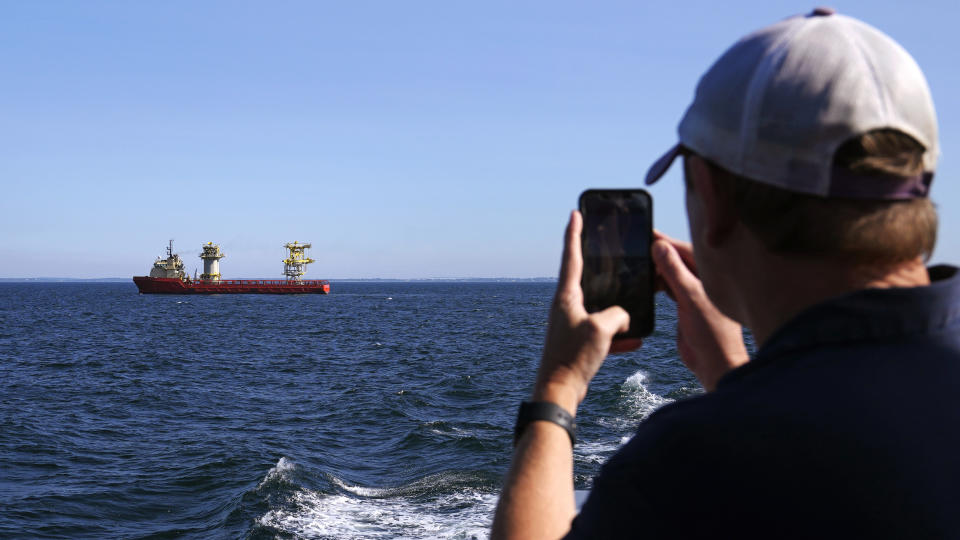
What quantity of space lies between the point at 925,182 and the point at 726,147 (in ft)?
0.86

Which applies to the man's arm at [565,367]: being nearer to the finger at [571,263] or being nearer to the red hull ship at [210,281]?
the finger at [571,263]

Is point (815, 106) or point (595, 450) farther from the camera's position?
point (595, 450)

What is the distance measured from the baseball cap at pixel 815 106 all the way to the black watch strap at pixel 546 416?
0.47 meters

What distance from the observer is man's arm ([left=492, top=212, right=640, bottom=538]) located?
3.68 feet

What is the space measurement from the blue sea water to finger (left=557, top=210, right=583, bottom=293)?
9.17 m

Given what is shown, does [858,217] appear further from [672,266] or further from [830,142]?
[672,266]

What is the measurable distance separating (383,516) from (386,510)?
0.29 m

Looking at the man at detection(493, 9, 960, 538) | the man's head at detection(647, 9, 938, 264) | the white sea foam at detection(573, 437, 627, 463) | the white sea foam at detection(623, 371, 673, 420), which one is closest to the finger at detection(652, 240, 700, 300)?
the man at detection(493, 9, 960, 538)

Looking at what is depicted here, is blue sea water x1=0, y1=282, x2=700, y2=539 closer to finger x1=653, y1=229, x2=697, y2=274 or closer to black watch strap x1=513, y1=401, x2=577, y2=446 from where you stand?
finger x1=653, y1=229, x2=697, y2=274

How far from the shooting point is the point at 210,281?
97.2m

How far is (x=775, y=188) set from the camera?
97 centimetres

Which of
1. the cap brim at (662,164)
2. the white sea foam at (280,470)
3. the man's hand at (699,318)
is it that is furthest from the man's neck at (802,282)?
the white sea foam at (280,470)

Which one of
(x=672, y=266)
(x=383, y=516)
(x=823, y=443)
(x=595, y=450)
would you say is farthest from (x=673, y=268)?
(x=595, y=450)

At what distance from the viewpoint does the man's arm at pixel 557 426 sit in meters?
1.12
